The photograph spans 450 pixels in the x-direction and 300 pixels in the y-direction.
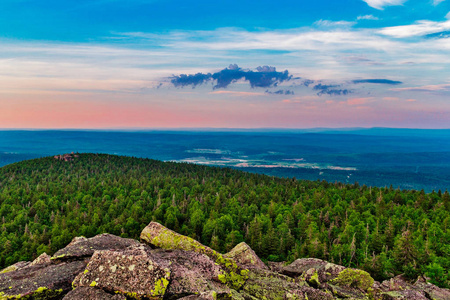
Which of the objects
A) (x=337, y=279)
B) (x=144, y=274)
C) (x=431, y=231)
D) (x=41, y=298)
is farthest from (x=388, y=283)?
(x=431, y=231)

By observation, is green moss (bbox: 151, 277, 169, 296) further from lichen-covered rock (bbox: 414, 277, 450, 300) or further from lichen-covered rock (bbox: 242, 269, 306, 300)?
lichen-covered rock (bbox: 414, 277, 450, 300)

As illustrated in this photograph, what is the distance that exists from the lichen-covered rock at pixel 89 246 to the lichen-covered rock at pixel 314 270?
15.7 meters

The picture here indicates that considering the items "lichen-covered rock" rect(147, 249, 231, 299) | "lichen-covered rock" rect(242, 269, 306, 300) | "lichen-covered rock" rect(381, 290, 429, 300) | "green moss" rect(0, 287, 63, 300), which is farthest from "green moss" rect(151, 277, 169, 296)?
"lichen-covered rock" rect(381, 290, 429, 300)

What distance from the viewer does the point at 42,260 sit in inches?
1148

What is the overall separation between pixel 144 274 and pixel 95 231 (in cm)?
7146

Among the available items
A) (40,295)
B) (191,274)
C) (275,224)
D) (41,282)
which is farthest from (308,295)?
(275,224)

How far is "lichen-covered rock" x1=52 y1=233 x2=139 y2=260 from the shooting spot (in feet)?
82.8

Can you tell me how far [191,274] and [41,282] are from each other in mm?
9964

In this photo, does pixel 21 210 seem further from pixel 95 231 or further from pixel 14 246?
pixel 95 231

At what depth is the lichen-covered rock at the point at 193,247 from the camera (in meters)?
23.7

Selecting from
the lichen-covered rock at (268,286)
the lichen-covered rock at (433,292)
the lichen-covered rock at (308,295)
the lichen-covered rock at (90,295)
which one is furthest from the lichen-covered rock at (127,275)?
the lichen-covered rock at (433,292)

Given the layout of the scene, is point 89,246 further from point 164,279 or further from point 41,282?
point 164,279

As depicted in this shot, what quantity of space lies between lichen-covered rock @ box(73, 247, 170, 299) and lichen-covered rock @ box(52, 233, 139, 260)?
16.3 feet

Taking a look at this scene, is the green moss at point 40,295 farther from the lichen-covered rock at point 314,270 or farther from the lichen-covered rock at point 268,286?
the lichen-covered rock at point 314,270
